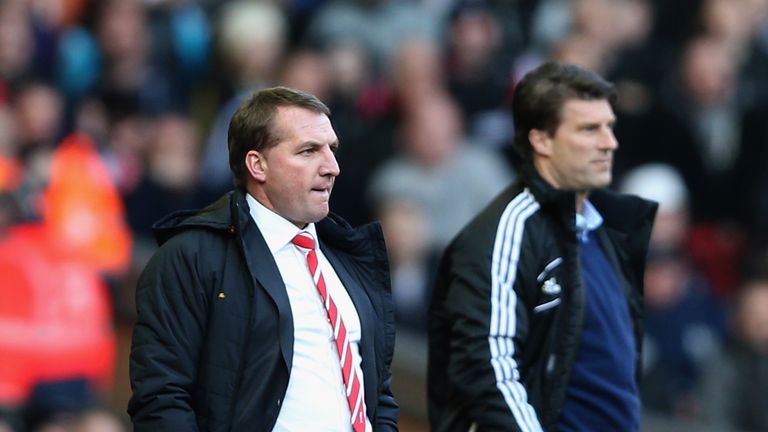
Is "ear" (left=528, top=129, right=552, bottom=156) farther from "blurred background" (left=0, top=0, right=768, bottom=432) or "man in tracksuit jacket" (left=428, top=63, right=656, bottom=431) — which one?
"blurred background" (left=0, top=0, right=768, bottom=432)

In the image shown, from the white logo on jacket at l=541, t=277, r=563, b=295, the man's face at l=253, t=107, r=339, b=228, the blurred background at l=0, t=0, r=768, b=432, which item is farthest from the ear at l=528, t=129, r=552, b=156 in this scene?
the blurred background at l=0, t=0, r=768, b=432

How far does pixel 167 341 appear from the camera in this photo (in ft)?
14.7

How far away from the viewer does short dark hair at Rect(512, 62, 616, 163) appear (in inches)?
219

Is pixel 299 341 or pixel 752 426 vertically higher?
pixel 299 341

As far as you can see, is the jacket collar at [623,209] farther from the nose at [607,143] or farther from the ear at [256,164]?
the ear at [256,164]

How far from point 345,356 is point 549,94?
4.45 ft

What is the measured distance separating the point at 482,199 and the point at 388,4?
8.89ft

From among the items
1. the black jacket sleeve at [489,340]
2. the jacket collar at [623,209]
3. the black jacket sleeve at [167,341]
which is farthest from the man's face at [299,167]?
the jacket collar at [623,209]

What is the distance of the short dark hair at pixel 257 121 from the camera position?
4664mm

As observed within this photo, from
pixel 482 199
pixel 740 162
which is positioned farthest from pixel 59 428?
pixel 740 162

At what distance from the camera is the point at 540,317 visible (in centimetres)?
536

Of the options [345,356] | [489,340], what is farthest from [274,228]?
[489,340]

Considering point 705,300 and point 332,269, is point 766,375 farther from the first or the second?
point 332,269

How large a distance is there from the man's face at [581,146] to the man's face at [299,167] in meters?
1.12
